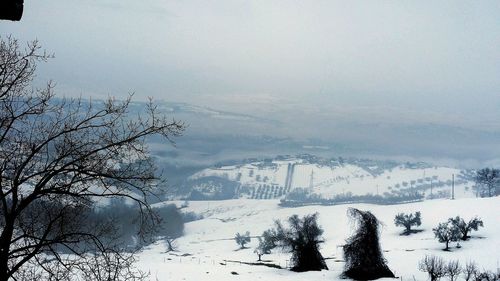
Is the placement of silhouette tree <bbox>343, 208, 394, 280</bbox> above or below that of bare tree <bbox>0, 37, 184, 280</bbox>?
below

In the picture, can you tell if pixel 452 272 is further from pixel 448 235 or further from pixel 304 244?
pixel 448 235

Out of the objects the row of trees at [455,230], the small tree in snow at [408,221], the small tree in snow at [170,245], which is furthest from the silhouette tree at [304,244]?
the small tree in snow at [170,245]

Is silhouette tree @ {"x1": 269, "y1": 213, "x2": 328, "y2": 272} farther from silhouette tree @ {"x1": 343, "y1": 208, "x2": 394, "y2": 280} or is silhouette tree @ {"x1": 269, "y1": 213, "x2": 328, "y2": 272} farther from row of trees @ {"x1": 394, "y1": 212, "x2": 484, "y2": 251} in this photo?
row of trees @ {"x1": 394, "y1": 212, "x2": 484, "y2": 251}

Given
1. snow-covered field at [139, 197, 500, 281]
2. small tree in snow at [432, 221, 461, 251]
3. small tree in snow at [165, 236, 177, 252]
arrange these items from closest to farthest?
snow-covered field at [139, 197, 500, 281], small tree in snow at [432, 221, 461, 251], small tree in snow at [165, 236, 177, 252]

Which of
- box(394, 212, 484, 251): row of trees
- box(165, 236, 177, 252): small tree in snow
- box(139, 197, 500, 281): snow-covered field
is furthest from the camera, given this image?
box(165, 236, 177, 252): small tree in snow

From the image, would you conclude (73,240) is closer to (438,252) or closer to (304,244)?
(304,244)

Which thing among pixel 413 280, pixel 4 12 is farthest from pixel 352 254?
pixel 4 12

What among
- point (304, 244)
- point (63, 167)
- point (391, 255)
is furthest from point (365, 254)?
point (63, 167)

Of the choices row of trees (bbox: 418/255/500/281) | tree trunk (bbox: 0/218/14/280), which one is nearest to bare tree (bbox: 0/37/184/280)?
tree trunk (bbox: 0/218/14/280)
